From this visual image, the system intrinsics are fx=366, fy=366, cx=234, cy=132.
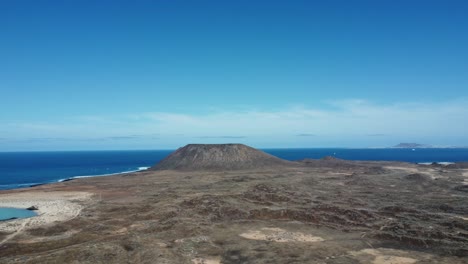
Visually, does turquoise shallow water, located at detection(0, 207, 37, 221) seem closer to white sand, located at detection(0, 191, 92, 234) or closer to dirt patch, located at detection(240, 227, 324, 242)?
white sand, located at detection(0, 191, 92, 234)

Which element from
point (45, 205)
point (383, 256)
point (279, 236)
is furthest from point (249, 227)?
point (45, 205)

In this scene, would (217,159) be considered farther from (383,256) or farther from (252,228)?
(383,256)

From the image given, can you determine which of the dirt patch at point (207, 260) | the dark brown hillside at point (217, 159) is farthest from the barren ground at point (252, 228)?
the dark brown hillside at point (217, 159)

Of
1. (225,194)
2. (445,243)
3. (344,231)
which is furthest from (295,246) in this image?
(225,194)

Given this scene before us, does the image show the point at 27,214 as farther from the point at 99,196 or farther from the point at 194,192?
the point at 194,192

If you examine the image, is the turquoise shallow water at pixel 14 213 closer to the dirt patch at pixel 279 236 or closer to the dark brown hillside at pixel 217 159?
the dirt patch at pixel 279 236

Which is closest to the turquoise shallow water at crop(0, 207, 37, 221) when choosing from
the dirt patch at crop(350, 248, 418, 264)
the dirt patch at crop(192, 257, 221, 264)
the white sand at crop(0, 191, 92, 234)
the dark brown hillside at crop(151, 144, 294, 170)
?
the white sand at crop(0, 191, 92, 234)
